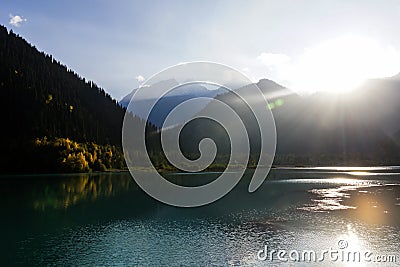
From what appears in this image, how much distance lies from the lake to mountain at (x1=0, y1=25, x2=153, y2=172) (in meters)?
59.3

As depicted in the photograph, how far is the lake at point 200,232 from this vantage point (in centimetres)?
2278

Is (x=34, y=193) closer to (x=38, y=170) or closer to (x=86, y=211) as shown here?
(x=86, y=211)

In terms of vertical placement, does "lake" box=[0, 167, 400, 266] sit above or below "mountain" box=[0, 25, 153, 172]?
below

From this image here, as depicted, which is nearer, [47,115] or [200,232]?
[200,232]

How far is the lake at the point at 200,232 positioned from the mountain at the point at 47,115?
5928 centimetres

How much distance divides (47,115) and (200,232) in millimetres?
103488

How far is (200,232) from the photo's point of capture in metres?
30.6

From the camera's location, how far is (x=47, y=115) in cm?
12156

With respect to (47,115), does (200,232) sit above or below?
below

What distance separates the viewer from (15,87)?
130750 mm

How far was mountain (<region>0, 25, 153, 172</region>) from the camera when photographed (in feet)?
350

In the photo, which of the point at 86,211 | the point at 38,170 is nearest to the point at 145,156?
the point at 38,170

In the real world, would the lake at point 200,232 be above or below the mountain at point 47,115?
below

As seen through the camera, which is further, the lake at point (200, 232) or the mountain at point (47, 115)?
the mountain at point (47, 115)
